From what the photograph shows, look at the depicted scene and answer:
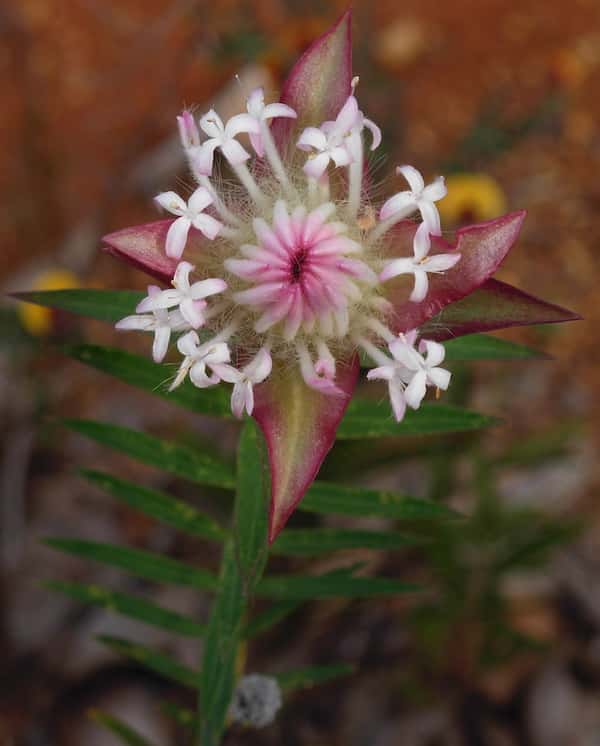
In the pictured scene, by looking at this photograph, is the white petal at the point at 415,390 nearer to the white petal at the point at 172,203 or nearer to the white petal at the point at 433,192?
the white petal at the point at 433,192

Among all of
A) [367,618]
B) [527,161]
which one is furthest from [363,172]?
[527,161]

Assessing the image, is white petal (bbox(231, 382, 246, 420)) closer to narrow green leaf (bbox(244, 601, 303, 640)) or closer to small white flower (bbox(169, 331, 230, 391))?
small white flower (bbox(169, 331, 230, 391))

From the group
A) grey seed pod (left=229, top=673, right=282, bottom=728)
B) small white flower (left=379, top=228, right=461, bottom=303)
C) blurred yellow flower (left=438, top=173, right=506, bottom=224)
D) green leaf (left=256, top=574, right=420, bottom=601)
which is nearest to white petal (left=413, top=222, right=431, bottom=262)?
small white flower (left=379, top=228, right=461, bottom=303)

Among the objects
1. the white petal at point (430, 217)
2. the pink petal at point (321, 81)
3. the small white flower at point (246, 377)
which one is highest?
the pink petal at point (321, 81)

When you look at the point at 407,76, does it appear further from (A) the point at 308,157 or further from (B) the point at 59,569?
(A) the point at 308,157

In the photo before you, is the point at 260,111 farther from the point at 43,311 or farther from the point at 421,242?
the point at 43,311

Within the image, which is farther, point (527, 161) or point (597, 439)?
point (527, 161)

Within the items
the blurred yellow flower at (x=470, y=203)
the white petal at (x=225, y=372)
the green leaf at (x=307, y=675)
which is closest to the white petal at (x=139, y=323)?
the white petal at (x=225, y=372)
